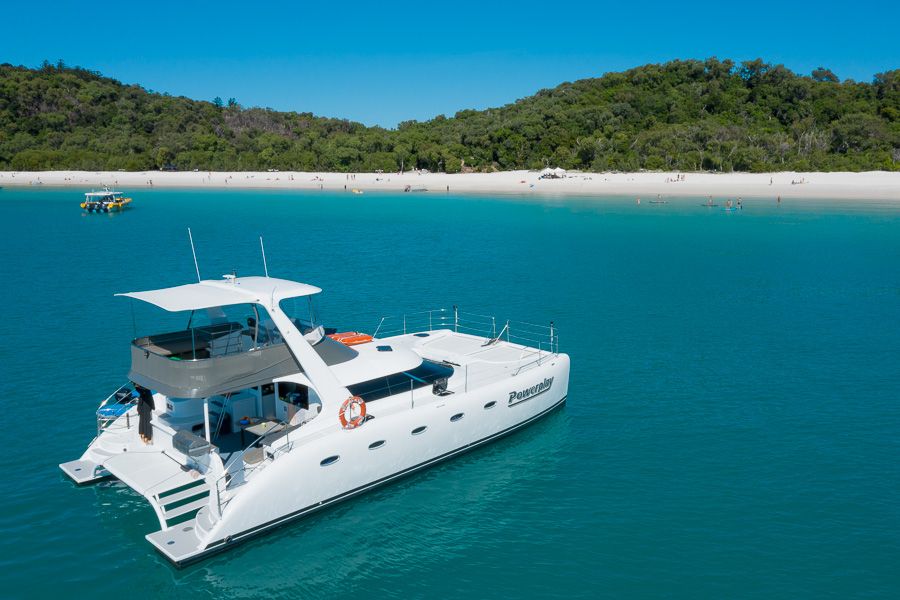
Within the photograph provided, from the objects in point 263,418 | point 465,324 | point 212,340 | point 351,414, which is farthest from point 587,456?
point 465,324

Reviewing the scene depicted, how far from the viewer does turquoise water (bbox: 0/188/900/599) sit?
1255cm

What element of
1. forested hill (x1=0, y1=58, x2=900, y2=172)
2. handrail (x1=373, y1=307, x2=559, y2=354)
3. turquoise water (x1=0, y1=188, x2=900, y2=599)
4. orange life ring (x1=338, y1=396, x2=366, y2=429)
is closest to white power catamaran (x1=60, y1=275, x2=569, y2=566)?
orange life ring (x1=338, y1=396, x2=366, y2=429)

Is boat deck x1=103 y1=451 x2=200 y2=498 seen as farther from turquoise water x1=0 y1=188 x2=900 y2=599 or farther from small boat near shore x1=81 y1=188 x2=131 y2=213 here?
small boat near shore x1=81 y1=188 x2=131 y2=213

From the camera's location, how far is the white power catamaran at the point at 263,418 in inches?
509

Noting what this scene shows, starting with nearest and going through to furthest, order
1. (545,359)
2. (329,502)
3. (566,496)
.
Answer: (329,502) < (566,496) < (545,359)

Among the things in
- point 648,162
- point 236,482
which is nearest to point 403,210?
point 648,162

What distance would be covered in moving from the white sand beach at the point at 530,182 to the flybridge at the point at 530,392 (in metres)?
88.7

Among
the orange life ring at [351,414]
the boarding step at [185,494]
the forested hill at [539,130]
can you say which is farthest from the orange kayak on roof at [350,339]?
the forested hill at [539,130]

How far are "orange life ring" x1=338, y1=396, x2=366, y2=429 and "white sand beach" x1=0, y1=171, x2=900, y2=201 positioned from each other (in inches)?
3708

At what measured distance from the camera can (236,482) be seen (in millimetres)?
13305

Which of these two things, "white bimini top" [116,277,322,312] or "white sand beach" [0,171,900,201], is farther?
"white sand beach" [0,171,900,201]

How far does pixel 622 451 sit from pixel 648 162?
10386 cm

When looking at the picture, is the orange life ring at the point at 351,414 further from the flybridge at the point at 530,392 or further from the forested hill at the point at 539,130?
the forested hill at the point at 539,130

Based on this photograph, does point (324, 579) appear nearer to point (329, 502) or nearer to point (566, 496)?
point (329, 502)
